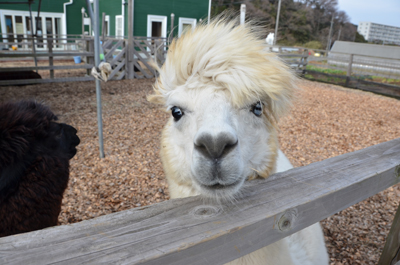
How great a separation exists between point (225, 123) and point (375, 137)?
22.1 feet

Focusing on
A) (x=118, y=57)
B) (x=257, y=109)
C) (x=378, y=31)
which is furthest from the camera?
(x=378, y=31)

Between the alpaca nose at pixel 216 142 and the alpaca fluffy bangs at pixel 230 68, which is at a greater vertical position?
the alpaca fluffy bangs at pixel 230 68

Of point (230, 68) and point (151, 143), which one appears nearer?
point (230, 68)

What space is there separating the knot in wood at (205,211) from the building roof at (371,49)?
3139 cm

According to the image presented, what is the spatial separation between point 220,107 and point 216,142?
27 cm

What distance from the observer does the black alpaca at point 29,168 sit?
1.67 metres

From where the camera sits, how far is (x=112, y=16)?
20.4 metres

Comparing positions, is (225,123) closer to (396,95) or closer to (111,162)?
(111,162)

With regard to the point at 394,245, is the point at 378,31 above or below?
above

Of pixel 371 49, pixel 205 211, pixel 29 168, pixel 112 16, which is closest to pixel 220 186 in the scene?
pixel 205 211

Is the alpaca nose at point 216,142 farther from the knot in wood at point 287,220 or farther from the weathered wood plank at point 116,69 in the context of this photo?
the weathered wood plank at point 116,69

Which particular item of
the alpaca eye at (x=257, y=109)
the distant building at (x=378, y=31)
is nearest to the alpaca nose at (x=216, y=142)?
the alpaca eye at (x=257, y=109)

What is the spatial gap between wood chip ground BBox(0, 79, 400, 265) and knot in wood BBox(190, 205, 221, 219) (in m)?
1.19

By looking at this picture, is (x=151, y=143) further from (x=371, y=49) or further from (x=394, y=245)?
(x=371, y=49)
